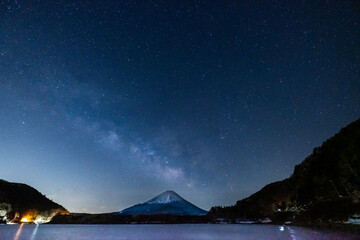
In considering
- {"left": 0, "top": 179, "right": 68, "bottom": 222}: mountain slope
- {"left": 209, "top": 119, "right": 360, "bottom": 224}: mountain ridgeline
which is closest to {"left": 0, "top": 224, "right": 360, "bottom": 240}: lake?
{"left": 209, "top": 119, "right": 360, "bottom": 224}: mountain ridgeline

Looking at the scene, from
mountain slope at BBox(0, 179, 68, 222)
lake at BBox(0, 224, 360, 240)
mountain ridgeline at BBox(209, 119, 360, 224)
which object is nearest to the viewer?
lake at BBox(0, 224, 360, 240)

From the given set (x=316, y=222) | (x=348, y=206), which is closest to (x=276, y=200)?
(x=316, y=222)

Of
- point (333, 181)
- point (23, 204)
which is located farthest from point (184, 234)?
point (23, 204)

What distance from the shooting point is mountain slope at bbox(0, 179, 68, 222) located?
152875 millimetres

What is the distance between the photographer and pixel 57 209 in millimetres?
194875

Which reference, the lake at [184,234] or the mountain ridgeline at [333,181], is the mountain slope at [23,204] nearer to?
the lake at [184,234]

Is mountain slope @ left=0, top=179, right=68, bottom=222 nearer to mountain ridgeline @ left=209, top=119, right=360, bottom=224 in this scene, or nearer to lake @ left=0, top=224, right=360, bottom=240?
lake @ left=0, top=224, right=360, bottom=240

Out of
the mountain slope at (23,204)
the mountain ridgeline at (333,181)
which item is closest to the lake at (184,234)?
the mountain ridgeline at (333,181)

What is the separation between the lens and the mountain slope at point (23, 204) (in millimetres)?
152875

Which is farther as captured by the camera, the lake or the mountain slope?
the mountain slope

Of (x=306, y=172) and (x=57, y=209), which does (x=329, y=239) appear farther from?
(x=57, y=209)

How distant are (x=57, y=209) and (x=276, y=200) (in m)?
128

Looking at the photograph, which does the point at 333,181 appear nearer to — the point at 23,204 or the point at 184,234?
the point at 184,234

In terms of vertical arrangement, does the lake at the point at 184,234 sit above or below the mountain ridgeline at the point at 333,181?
below
